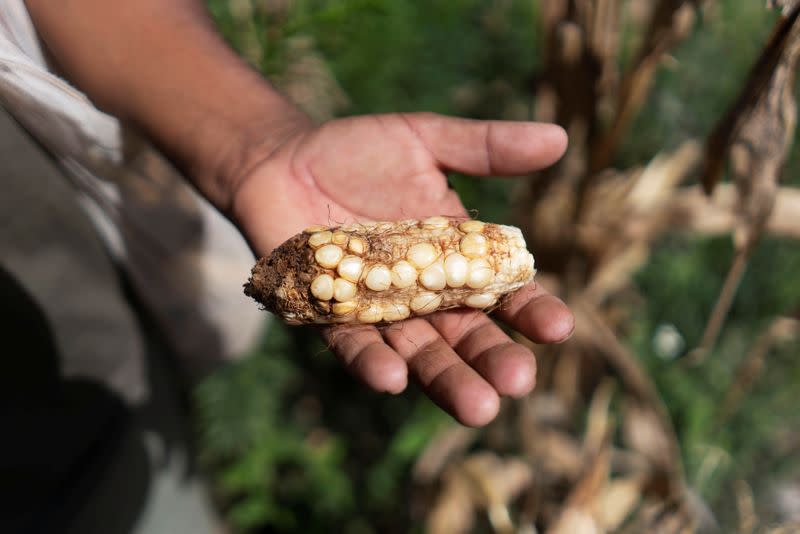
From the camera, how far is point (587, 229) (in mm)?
1736

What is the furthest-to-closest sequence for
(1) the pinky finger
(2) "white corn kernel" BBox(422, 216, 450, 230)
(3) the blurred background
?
1. (3) the blurred background
2. (2) "white corn kernel" BBox(422, 216, 450, 230)
3. (1) the pinky finger

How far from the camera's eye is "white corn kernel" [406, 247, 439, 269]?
46.4 inches

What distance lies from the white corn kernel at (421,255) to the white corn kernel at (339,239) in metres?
0.12

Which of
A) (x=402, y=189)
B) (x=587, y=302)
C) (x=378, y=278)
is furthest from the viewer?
(x=587, y=302)

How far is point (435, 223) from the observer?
1.23 meters

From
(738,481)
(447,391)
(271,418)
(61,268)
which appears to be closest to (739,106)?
(447,391)

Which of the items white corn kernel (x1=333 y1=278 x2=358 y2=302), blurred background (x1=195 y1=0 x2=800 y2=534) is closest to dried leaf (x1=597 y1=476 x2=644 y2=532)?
blurred background (x1=195 y1=0 x2=800 y2=534)

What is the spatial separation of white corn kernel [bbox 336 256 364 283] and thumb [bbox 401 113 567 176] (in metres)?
0.29

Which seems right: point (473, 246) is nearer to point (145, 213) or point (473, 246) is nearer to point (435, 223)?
point (435, 223)

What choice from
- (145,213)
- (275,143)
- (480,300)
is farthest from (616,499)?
(145,213)

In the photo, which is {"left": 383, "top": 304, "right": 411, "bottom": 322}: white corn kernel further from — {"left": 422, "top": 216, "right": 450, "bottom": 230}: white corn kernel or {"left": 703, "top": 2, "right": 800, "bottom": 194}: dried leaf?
{"left": 703, "top": 2, "right": 800, "bottom": 194}: dried leaf

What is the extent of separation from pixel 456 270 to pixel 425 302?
0.28 ft

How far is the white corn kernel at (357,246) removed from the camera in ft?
3.80

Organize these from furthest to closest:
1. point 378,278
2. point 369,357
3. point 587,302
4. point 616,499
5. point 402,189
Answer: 1. point 587,302
2. point 616,499
3. point 402,189
4. point 378,278
5. point 369,357
